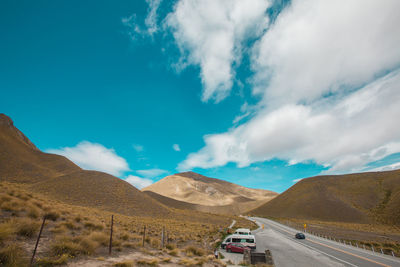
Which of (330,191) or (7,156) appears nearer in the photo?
(7,156)

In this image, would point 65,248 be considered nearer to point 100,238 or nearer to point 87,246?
point 87,246

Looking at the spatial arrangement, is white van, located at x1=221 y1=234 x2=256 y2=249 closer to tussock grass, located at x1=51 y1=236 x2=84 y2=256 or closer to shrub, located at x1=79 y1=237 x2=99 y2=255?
shrub, located at x1=79 y1=237 x2=99 y2=255

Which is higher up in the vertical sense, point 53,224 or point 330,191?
point 330,191

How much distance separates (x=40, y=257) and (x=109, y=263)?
10.3 feet

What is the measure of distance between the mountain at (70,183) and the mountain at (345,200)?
3388 inches

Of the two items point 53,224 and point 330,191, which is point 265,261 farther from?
point 330,191

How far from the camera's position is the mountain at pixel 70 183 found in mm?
66625

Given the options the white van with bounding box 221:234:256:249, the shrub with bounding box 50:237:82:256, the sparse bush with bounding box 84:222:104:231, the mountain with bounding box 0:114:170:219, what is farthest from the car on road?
the mountain with bounding box 0:114:170:219

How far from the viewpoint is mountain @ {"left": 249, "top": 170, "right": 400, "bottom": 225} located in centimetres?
→ 9456

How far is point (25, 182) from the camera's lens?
75.8 m

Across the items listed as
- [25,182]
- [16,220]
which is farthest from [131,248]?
[25,182]

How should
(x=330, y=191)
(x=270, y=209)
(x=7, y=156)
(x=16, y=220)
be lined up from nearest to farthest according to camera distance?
(x=16, y=220) → (x=7, y=156) → (x=330, y=191) → (x=270, y=209)

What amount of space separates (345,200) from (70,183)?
143 meters

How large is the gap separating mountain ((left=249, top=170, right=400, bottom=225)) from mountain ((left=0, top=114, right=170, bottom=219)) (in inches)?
3388
